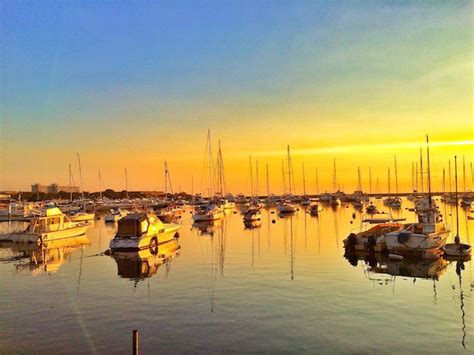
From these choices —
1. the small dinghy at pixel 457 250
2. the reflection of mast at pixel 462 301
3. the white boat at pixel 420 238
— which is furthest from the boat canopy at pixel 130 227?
the reflection of mast at pixel 462 301

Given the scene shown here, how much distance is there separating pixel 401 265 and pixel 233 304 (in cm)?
1788

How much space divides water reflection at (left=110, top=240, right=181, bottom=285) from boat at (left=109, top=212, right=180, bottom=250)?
63 centimetres

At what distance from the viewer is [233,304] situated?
24.9 meters

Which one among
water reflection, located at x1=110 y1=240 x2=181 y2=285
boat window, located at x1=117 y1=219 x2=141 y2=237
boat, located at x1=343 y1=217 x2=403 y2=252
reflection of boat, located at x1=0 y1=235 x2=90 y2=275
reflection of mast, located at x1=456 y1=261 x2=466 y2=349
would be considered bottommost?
reflection of mast, located at x1=456 y1=261 x2=466 y2=349

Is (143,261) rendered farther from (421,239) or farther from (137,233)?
(421,239)

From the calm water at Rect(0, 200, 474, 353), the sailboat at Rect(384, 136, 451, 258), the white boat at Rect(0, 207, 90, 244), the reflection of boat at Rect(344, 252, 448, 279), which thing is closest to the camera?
the calm water at Rect(0, 200, 474, 353)

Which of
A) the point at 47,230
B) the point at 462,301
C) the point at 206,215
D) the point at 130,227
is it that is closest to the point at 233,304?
the point at 462,301

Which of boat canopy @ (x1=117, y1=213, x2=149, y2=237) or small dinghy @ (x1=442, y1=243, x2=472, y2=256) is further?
boat canopy @ (x1=117, y1=213, x2=149, y2=237)

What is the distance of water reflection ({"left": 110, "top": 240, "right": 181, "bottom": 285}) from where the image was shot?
34662mm

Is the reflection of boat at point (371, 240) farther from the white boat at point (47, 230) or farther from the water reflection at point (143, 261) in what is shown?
the white boat at point (47, 230)

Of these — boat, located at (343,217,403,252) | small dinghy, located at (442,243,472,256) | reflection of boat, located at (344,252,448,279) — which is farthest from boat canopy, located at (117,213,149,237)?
small dinghy, located at (442,243,472,256)

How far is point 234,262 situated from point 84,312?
1734 centimetres

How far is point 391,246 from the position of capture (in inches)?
1657

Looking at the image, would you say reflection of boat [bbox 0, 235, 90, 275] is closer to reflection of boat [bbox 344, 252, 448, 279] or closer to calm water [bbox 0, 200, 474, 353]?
calm water [bbox 0, 200, 474, 353]
